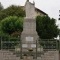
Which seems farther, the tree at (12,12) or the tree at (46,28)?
the tree at (12,12)

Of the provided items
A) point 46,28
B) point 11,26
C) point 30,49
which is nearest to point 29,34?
point 30,49

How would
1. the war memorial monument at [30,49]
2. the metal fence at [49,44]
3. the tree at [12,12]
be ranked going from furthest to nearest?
1. the tree at [12,12]
2. the metal fence at [49,44]
3. the war memorial monument at [30,49]

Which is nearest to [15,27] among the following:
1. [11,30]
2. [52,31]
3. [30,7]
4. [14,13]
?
[11,30]

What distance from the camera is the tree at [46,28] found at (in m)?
51.4

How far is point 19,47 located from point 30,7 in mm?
4392

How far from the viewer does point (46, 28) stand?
53125 millimetres

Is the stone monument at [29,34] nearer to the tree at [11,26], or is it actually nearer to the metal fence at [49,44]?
the metal fence at [49,44]

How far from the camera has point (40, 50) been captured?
32562mm

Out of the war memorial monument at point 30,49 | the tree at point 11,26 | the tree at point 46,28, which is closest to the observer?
the war memorial monument at point 30,49

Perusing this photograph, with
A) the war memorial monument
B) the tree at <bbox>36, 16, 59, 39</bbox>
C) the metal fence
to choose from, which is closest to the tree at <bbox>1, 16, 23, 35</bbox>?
the tree at <bbox>36, 16, 59, 39</bbox>

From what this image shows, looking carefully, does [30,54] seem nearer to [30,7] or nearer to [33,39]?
[33,39]

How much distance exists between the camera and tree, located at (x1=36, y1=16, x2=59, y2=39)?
2025 inches

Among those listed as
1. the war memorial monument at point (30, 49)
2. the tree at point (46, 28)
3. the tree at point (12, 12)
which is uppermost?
the tree at point (12, 12)

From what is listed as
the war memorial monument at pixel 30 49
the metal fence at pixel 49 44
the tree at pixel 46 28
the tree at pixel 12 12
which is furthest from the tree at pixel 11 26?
the metal fence at pixel 49 44
